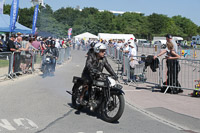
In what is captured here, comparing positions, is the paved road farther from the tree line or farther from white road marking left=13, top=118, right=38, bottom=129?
the tree line

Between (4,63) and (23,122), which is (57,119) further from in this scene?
(4,63)

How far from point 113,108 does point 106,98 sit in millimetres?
262

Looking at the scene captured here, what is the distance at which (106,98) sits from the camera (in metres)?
6.52

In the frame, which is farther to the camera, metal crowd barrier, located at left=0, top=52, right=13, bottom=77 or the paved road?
metal crowd barrier, located at left=0, top=52, right=13, bottom=77

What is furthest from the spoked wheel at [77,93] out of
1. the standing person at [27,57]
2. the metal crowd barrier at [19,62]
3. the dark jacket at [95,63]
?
the standing person at [27,57]

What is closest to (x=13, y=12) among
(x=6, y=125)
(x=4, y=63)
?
(x=4, y=63)

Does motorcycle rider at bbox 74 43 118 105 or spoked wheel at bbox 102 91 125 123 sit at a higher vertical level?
motorcycle rider at bbox 74 43 118 105

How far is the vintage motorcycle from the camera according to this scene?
6.32 metres

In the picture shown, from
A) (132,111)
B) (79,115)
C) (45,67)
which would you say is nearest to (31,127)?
(79,115)

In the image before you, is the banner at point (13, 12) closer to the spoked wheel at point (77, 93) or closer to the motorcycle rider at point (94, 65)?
the spoked wheel at point (77, 93)

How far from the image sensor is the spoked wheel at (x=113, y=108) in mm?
6238

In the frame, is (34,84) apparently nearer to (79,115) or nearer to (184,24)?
(79,115)

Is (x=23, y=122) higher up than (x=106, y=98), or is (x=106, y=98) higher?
(x=106, y=98)

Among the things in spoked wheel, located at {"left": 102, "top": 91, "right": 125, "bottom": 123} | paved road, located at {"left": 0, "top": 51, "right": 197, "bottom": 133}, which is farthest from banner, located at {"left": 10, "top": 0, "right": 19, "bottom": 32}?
spoked wheel, located at {"left": 102, "top": 91, "right": 125, "bottom": 123}
